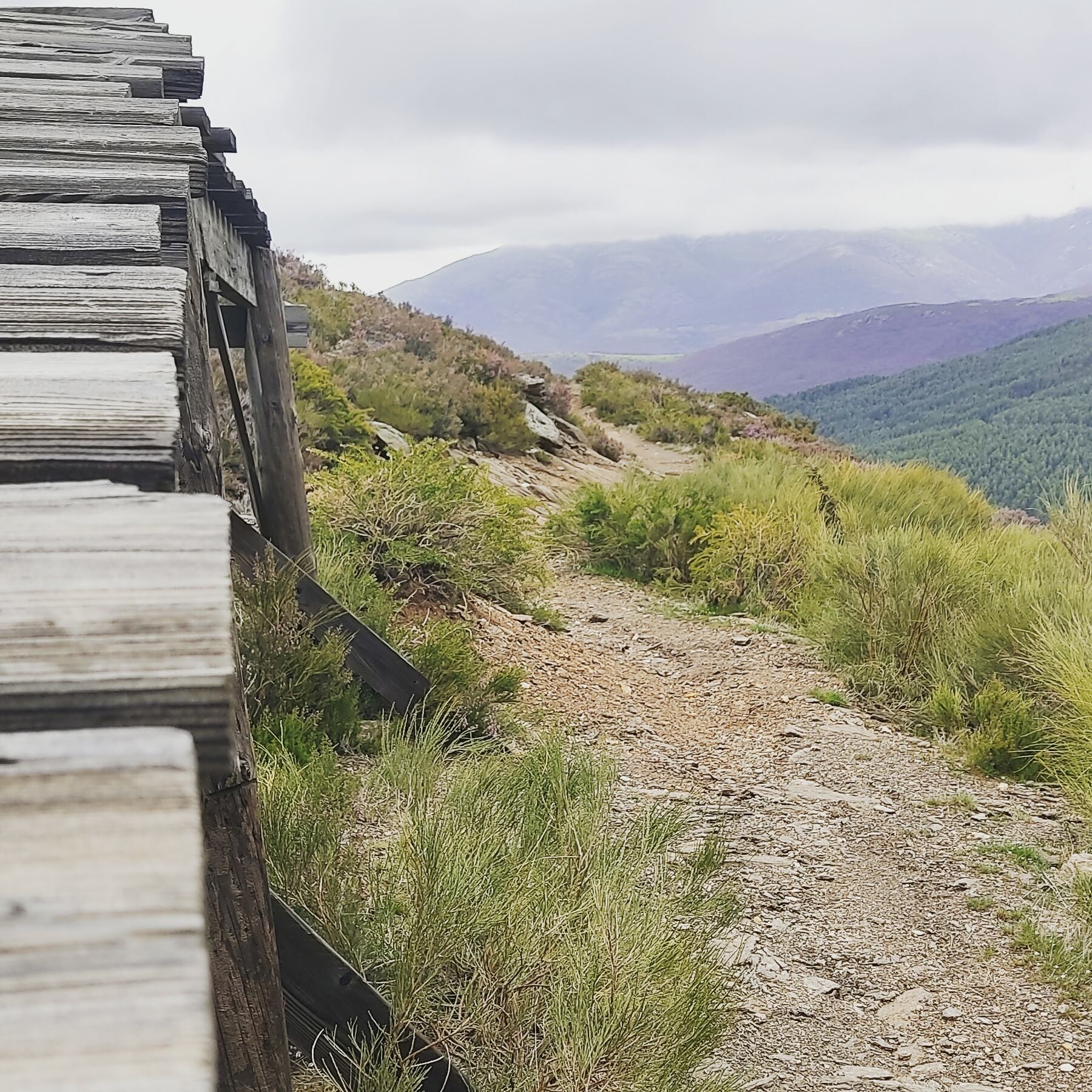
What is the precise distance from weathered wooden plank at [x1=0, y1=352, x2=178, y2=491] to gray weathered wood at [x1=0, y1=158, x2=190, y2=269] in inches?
27.5

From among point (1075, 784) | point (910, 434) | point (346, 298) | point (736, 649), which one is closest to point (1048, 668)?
point (1075, 784)

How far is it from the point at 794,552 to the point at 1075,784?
13.3 feet

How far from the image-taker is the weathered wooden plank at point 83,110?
7.03 ft

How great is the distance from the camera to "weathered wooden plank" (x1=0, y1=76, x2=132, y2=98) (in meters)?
2.44

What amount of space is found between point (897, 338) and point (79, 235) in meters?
177

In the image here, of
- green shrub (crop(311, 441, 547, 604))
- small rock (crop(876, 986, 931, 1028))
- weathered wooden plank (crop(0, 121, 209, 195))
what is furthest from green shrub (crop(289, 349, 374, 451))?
weathered wooden plank (crop(0, 121, 209, 195))

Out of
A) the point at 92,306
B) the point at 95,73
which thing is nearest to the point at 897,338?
the point at 95,73

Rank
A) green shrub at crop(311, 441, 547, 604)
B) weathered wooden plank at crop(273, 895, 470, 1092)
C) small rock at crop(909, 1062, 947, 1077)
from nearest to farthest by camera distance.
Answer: weathered wooden plank at crop(273, 895, 470, 1092)
small rock at crop(909, 1062, 947, 1077)
green shrub at crop(311, 441, 547, 604)

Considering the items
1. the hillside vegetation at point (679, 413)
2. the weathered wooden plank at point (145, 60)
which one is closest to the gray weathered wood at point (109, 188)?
the weathered wooden plank at point (145, 60)

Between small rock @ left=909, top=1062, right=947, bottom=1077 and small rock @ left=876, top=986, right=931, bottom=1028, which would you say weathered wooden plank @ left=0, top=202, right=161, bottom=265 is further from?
small rock @ left=876, top=986, right=931, bottom=1028

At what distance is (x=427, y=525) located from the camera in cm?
652

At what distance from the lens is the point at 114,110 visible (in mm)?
2250

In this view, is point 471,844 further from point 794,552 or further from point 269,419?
point 794,552

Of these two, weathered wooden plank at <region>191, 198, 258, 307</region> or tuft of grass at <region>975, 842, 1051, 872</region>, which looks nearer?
weathered wooden plank at <region>191, 198, 258, 307</region>
